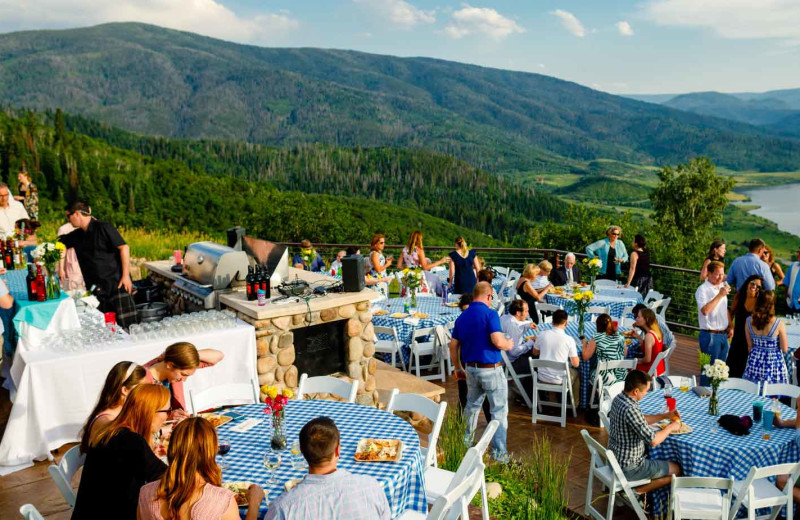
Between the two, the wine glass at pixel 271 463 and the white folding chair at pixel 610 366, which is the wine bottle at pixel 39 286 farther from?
the white folding chair at pixel 610 366

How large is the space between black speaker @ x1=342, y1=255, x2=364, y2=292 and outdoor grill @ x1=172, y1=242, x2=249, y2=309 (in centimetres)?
117

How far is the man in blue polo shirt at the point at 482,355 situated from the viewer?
5141mm

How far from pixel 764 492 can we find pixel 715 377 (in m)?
0.86

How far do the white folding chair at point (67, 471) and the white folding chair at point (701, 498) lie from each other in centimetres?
361

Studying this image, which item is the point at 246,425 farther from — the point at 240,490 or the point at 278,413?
the point at 240,490

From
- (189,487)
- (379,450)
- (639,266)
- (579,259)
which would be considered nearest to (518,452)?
(379,450)

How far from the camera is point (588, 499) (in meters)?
4.55

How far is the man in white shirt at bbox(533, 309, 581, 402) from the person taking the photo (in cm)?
625

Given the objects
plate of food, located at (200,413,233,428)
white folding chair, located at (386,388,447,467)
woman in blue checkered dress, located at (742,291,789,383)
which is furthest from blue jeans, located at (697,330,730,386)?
plate of food, located at (200,413,233,428)

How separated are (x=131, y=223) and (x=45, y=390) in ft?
80.7

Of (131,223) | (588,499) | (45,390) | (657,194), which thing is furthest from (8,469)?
(657,194)

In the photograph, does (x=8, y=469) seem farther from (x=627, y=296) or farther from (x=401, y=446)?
(x=627, y=296)

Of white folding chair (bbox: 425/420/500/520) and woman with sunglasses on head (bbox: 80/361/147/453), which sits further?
white folding chair (bbox: 425/420/500/520)

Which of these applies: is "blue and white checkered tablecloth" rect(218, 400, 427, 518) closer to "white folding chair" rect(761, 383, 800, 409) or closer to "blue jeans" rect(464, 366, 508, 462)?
"blue jeans" rect(464, 366, 508, 462)
